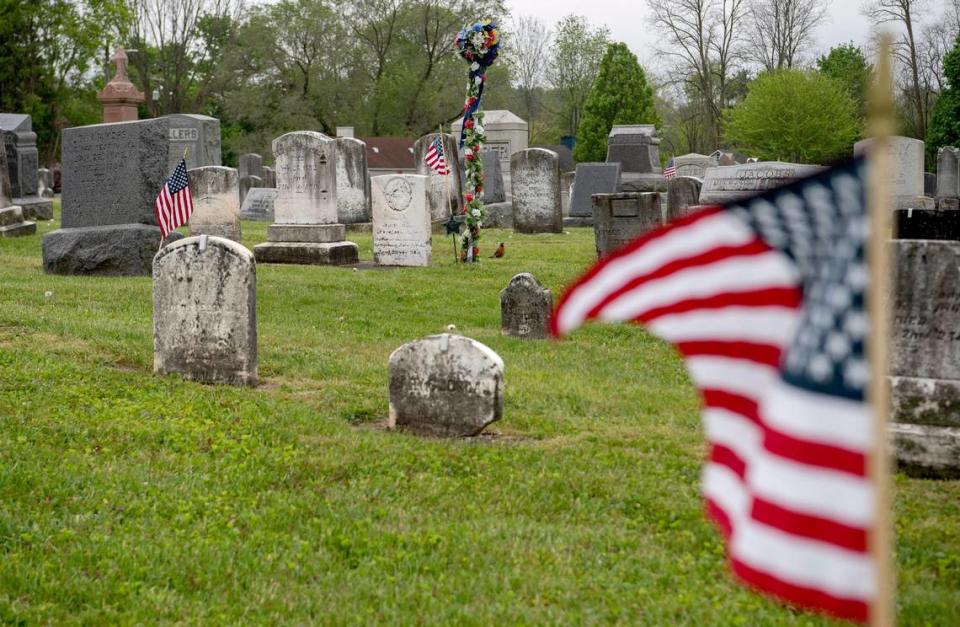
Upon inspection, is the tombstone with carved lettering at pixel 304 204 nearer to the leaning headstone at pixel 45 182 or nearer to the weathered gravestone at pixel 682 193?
the weathered gravestone at pixel 682 193

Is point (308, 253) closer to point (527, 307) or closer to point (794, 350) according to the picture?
point (527, 307)

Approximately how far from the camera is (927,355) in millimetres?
6832

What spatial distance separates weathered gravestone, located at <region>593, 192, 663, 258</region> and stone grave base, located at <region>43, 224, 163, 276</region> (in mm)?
6474

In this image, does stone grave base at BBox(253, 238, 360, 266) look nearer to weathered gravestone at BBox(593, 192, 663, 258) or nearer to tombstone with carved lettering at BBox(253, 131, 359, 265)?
tombstone with carved lettering at BBox(253, 131, 359, 265)

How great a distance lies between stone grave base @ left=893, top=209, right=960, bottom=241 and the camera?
7.73 meters

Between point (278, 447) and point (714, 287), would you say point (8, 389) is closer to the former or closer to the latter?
point (278, 447)

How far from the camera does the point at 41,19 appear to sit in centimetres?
4750

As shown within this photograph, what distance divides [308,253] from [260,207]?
1190 cm

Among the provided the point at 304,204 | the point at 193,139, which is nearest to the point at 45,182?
the point at 193,139

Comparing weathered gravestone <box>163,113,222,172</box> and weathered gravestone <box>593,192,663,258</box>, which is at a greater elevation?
weathered gravestone <box>163,113,222,172</box>

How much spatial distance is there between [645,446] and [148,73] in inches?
2221

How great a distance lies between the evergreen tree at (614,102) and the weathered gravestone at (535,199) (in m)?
27.7

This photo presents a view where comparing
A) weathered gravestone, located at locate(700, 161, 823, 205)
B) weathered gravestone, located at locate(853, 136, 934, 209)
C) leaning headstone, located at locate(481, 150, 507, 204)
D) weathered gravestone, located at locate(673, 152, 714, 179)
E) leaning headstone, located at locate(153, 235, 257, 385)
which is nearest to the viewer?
leaning headstone, located at locate(153, 235, 257, 385)

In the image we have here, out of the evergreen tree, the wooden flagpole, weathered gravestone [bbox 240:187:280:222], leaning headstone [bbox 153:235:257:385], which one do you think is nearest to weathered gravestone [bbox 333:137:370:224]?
weathered gravestone [bbox 240:187:280:222]
